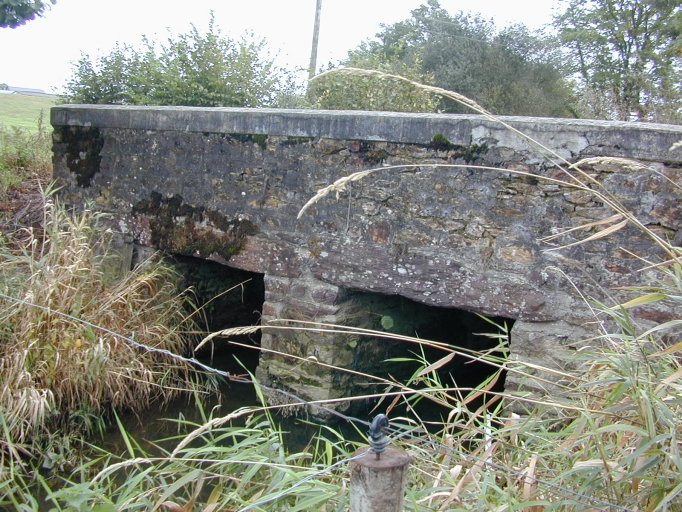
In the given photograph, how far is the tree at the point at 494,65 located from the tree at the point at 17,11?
8569 mm

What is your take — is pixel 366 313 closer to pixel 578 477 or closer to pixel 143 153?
pixel 143 153

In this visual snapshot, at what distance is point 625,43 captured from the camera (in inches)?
713

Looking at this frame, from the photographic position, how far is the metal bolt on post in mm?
1609

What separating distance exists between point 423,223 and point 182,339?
7.49ft

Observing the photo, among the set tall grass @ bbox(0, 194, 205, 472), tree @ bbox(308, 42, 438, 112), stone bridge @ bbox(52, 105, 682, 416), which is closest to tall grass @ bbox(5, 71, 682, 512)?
stone bridge @ bbox(52, 105, 682, 416)

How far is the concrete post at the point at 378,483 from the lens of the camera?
1.61 m

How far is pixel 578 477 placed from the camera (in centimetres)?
191

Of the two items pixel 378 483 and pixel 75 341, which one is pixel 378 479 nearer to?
pixel 378 483

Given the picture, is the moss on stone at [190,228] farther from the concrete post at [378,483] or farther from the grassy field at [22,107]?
the grassy field at [22,107]

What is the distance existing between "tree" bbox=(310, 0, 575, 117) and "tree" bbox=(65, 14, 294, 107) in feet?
19.3

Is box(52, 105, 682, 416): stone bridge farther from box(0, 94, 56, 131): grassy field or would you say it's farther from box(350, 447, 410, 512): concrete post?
box(0, 94, 56, 131): grassy field

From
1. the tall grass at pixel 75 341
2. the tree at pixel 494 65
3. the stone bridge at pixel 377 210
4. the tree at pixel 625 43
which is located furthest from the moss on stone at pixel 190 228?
the tree at pixel 625 43

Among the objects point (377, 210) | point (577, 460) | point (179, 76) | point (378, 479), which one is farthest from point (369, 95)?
point (378, 479)

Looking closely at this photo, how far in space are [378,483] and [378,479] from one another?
0.4 inches
